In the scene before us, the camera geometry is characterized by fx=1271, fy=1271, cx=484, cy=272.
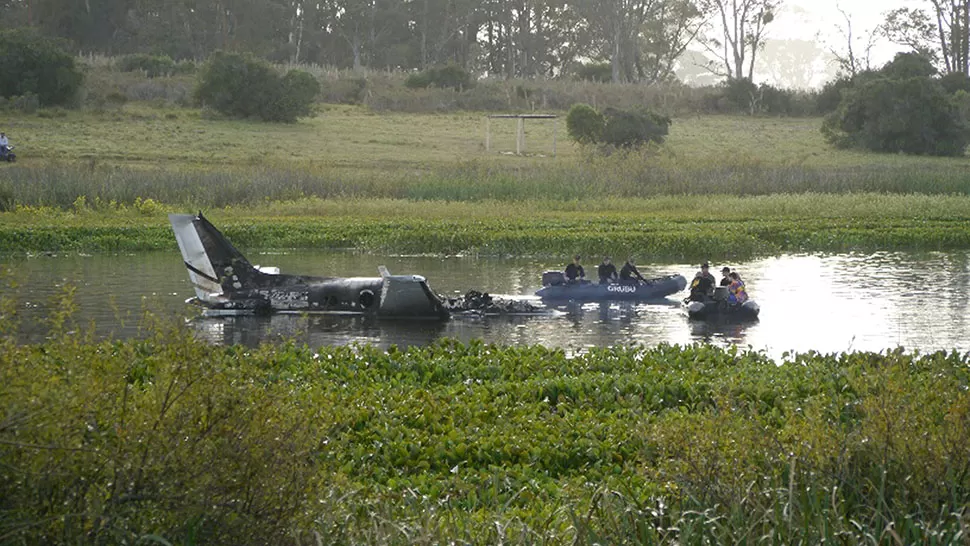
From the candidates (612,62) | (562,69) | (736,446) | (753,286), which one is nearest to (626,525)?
(736,446)

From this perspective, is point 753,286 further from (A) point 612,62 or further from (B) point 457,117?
(A) point 612,62

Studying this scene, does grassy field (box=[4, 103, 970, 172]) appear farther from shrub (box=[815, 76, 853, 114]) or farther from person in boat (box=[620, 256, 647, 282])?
person in boat (box=[620, 256, 647, 282])

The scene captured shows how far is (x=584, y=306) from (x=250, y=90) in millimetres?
50830

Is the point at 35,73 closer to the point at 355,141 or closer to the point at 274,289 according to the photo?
the point at 355,141

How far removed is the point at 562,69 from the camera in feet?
383

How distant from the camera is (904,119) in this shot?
75125 mm

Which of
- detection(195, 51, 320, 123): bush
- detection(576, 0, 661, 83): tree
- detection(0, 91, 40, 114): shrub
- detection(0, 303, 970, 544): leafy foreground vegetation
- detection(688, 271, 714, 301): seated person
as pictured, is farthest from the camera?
detection(576, 0, 661, 83): tree

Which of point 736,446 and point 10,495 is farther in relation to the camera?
point 736,446

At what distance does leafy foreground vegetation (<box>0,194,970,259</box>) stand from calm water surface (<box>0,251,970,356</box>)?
5.10ft

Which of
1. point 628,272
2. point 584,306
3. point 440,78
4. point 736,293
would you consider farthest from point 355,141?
point 736,293

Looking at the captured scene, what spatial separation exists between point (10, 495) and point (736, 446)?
565 centimetres

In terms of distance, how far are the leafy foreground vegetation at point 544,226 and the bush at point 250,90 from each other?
88.8 ft

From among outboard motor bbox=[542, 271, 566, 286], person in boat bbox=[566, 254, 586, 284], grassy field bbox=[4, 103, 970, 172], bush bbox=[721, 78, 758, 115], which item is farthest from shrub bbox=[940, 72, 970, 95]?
outboard motor bbox=[542, 271, 566, 286]

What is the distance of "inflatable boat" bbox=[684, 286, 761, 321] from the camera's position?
2775cm
